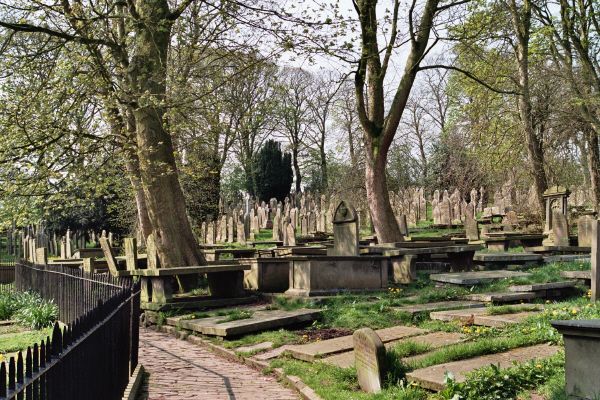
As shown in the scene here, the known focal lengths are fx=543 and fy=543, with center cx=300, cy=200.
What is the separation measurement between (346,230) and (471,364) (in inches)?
268

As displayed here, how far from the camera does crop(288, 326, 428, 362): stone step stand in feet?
20.1

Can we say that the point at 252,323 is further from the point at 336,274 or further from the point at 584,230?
the point at 584,230

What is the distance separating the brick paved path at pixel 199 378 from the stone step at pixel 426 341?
575 mm

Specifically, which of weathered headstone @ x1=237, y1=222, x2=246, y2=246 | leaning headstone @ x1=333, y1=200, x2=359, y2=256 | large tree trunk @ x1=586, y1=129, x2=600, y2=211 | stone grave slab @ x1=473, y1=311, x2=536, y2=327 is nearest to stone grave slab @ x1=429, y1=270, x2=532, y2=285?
leaning headstone @ x1=333, y1=200, x2=359, y2=256

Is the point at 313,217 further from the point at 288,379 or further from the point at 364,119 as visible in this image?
the point at 288,379

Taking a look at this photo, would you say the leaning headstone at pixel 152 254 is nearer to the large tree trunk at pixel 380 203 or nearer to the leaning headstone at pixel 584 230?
the large tree trunk at pixel 380 203

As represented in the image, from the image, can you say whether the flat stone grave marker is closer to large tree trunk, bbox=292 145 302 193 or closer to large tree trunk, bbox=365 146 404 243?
large tree trunk, bbox=365 146 404 243

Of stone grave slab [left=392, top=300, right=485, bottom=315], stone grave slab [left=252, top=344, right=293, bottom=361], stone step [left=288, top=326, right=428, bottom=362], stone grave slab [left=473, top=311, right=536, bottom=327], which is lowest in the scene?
stone grave slab [left=252, top=344, right=293, bottom=361]

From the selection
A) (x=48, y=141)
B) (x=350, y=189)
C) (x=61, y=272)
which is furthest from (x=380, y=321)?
(x=350, y=189)

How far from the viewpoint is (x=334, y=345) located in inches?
253

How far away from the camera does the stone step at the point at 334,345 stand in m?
6.13

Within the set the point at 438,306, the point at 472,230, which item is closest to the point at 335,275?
the point at 438,306

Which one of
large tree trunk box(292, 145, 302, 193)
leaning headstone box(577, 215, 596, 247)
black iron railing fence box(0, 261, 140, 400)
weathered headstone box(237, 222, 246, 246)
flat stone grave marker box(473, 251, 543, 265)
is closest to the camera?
black iron railing fence box(0, 261, 140, 400)

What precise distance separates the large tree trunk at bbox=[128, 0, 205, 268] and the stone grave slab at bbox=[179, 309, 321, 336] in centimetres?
315
